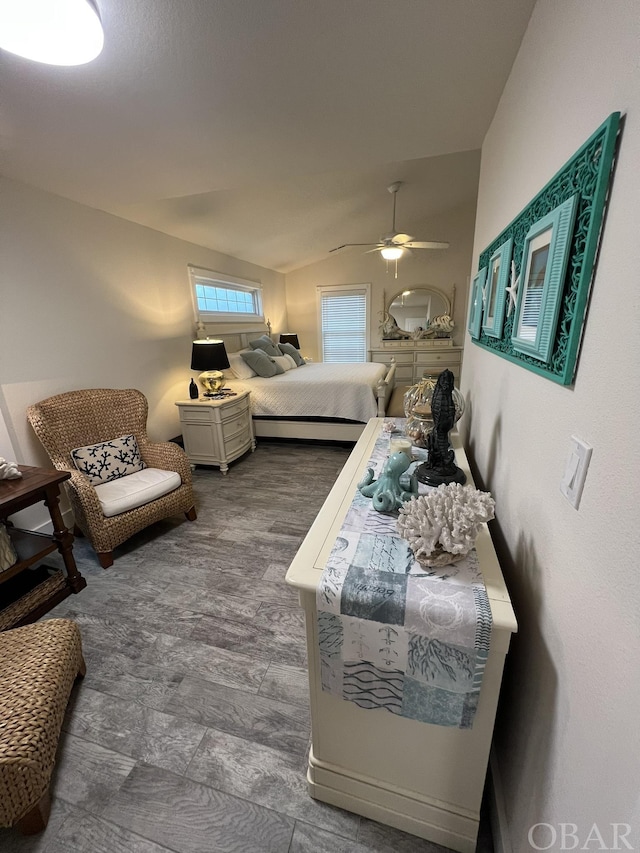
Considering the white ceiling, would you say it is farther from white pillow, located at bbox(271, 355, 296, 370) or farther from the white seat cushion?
white pillow, located at bbox(271, 355, 296, 370)

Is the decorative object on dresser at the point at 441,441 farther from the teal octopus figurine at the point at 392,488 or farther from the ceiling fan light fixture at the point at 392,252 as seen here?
the ceiling fan light fixture at the point at 392,252

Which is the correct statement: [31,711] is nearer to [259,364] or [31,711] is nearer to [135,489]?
[135,489]

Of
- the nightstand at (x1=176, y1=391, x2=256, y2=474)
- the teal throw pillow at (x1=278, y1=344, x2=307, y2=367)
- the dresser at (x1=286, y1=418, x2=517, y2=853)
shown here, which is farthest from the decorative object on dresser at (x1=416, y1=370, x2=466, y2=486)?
the teal throw pillow at (x1=278, y1=344, x2=307, y2=367)

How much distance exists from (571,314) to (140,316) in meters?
3.34

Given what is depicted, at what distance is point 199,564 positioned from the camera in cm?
204

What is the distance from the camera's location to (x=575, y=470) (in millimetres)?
621

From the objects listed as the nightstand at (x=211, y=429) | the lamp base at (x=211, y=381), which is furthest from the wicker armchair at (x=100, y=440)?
the lamp base at (x=211, y=381)

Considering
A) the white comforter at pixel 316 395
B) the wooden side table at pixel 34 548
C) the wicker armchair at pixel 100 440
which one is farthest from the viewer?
the white comforter at pixel 316 395

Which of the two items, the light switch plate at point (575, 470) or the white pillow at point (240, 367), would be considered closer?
the light switch plate at point (575, 470)

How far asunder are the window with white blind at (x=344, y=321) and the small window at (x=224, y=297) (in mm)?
1454

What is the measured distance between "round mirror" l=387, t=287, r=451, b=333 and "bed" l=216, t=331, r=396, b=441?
2368 millimetres

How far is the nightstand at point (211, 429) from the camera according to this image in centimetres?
321

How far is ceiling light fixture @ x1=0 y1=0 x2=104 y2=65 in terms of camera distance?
31.9 inches

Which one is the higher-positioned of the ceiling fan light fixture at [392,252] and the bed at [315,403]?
the ceiling fan light fixture at [392,252]
